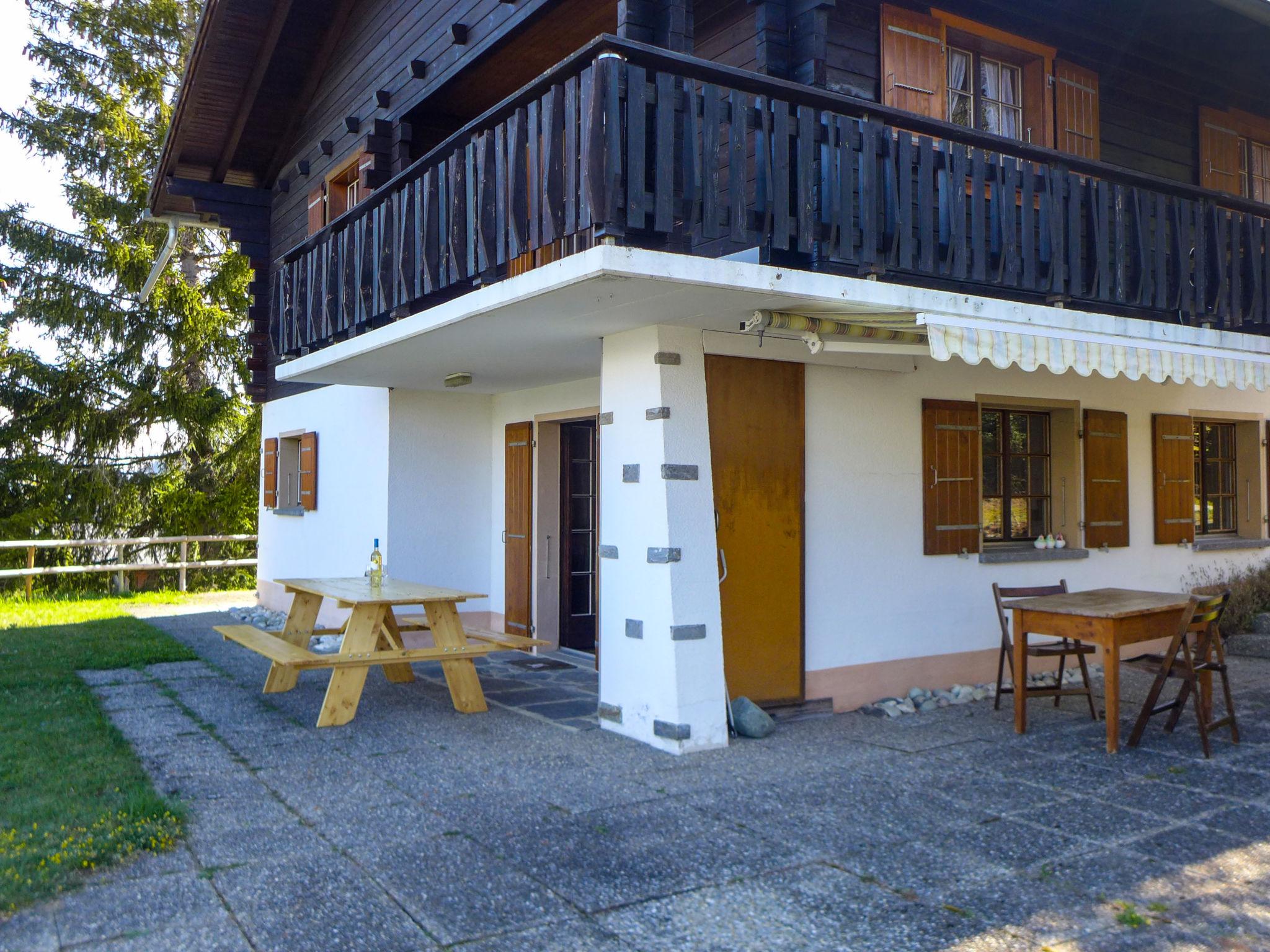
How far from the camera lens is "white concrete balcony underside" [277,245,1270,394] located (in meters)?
5.38

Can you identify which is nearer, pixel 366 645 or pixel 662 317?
pixel 662 317

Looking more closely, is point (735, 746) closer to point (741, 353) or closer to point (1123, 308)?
point (741, 353)

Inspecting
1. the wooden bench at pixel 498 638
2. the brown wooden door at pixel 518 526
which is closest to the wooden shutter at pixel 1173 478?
the brown wooden door at pixel 518 526

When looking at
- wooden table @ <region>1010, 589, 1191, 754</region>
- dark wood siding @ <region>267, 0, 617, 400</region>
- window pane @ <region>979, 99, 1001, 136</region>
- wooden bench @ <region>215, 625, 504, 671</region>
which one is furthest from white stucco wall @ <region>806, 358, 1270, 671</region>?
dark wood siding @ <region>267, 0, 617, 400</region>

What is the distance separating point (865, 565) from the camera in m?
7.66

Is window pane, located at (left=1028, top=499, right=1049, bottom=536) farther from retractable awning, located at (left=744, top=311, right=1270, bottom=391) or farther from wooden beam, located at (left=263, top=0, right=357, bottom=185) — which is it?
wooden beam, located at (left=263, top=0, right=357, bottom=185)

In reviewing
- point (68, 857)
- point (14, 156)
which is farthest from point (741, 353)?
point (14, 156)

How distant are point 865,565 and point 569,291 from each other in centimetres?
339

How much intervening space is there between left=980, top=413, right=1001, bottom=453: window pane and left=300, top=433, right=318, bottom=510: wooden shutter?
7.28m

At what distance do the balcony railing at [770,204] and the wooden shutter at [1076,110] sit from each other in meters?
0.92

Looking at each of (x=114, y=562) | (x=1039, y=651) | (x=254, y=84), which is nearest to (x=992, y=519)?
(x=1039, y=651)

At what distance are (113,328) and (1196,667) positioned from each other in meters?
17.6

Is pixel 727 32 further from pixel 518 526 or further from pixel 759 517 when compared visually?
pixel 518 526

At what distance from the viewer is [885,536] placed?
25.5ft
